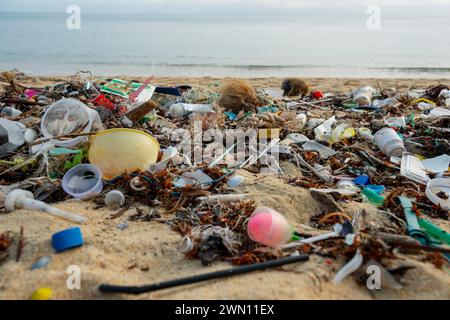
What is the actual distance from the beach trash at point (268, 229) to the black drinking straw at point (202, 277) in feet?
0.50

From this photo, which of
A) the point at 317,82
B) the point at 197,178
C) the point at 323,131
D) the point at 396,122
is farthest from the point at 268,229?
the point at 317,82

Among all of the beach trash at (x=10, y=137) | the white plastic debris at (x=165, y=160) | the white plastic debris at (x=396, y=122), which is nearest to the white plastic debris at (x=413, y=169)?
the white plastic debris at (x=396, y=122)

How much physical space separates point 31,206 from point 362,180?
251 cm

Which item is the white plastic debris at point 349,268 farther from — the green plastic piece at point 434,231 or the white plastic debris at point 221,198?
the white plastic debris at point 221,198

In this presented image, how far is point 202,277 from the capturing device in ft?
6.43

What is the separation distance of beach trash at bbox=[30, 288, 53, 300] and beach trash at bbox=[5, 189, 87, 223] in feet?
2.20

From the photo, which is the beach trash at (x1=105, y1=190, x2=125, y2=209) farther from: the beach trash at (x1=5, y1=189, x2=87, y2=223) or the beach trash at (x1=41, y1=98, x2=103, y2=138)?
the beach trash at (x1=41, y1=98, x2=103, y2=138)

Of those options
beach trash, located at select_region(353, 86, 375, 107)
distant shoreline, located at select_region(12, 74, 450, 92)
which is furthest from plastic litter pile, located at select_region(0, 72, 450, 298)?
distant shoreline, located at select_region(12, 74, 450, 92)

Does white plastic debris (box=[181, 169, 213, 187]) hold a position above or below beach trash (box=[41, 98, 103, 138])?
below

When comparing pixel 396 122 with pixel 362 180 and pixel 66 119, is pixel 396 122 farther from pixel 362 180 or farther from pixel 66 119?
pixel 66 119

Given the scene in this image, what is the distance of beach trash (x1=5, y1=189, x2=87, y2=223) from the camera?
8.16 ft

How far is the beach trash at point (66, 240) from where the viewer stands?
7.00 ft
